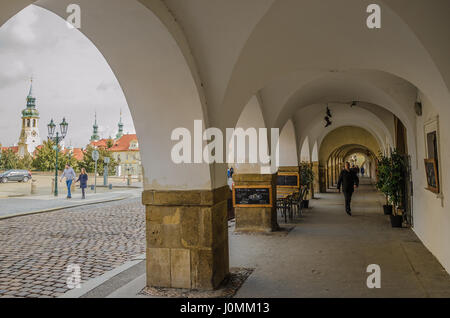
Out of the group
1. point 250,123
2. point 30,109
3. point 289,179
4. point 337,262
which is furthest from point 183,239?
point 30,109

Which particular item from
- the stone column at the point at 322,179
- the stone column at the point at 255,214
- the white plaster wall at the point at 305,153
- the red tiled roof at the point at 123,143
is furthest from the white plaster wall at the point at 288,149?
the red tiled roof at the point at 123,143

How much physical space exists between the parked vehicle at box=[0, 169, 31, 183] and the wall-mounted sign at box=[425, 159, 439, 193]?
30953 millimetres

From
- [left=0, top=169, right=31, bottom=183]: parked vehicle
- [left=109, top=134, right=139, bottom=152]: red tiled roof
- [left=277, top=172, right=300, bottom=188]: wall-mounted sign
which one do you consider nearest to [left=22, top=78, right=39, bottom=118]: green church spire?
[left=109, top=134, right=139, bottom=152]: red tiled roof

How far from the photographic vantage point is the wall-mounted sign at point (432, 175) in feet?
17.4

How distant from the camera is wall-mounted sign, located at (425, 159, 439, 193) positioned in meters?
5.31

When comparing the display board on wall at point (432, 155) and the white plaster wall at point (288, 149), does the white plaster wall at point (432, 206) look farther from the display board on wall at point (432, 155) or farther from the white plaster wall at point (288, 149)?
the white plaster wall at point (288, 149)

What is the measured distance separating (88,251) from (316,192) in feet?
46.8

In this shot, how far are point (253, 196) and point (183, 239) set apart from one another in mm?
3997

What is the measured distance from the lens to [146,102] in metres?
4.14

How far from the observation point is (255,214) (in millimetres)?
8008

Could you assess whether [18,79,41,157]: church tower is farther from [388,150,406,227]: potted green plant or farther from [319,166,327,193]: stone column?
[388,150,406,227]: potted green plant

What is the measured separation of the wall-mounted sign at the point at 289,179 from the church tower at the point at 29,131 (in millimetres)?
56575
